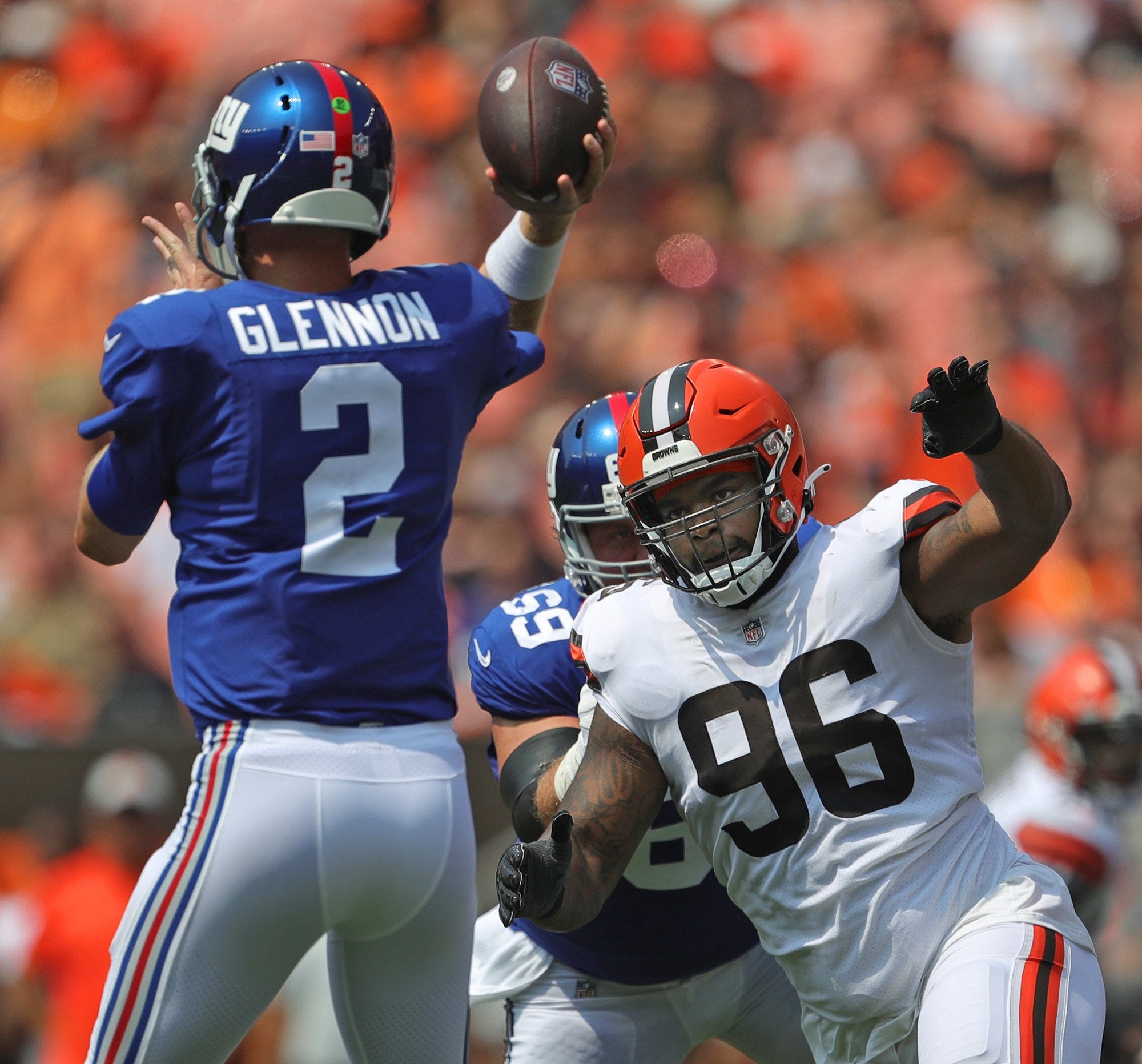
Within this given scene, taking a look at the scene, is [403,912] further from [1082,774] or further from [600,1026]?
[1082,774]

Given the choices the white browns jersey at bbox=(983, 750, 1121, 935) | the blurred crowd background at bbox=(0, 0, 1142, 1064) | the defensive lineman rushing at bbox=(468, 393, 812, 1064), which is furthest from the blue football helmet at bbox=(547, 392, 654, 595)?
the blurred crowd background at bbox=(0, 0, 1142, 1064)

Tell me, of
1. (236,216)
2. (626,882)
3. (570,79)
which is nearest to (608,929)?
(626,882)

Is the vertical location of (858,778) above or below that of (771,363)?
above

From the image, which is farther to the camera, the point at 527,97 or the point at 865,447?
the point at 865,447

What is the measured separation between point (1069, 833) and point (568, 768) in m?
2.62

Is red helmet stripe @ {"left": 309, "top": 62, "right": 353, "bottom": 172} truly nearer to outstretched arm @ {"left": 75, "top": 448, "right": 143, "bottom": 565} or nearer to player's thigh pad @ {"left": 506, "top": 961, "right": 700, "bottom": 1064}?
outstretched arm @ {"left": 75, "top": 448, "right": 143, "bottom": 565}

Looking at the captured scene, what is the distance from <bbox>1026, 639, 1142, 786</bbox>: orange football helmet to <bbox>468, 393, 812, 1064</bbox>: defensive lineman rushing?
7.31ft

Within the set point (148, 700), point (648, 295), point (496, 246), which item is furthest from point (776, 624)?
point (648, 295)

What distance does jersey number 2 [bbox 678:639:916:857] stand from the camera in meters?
2.33

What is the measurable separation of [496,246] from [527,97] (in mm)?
319

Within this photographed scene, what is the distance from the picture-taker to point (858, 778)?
7.64 ft

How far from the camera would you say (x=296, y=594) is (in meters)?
2.39

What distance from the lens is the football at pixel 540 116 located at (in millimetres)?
2984

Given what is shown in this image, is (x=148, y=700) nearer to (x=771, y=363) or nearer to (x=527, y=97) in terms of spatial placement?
(x=771, y=363)
